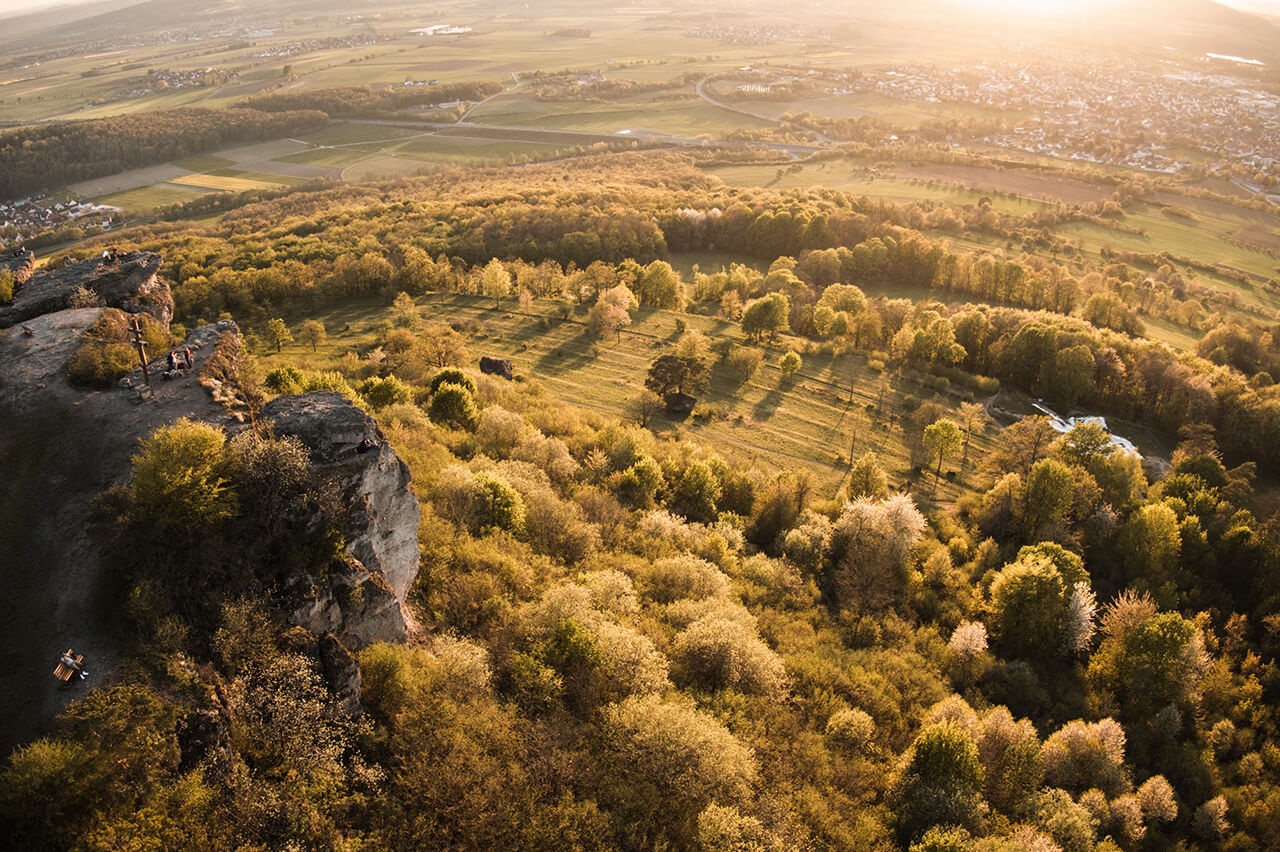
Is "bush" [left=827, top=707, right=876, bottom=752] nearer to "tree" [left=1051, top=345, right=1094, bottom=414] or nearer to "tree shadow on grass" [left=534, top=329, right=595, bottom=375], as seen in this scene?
"tree shadow on grass" [left=534, top=329, right=595, bottom=375]

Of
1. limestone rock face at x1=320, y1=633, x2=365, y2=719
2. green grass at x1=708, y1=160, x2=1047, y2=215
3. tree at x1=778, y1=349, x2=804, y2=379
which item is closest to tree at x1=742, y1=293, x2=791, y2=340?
tree at x1=778, y1=349, x2=804, y2=379

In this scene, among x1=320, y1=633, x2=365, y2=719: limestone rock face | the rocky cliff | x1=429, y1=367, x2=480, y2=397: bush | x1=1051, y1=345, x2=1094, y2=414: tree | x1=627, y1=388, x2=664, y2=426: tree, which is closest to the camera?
x1=320, y1=633, x2=365, y2=719: limestone rock face

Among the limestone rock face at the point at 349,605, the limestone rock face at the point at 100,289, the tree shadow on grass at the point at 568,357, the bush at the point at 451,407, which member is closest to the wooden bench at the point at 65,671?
the limestone rock face at the point at 349,605

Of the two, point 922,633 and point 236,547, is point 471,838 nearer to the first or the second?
point 236,547

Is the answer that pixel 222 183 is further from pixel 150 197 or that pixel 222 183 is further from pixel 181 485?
pixel 181 485

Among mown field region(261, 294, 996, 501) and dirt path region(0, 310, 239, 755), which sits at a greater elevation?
dirt path region(0, 310, 239, 755)

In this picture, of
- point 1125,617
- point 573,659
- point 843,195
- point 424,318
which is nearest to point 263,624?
point 573,659
